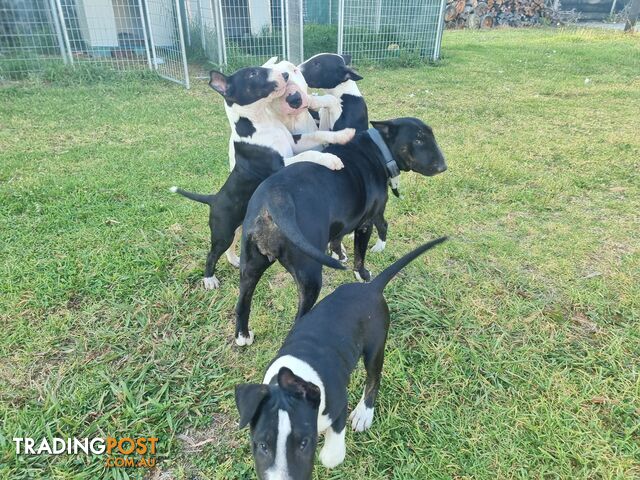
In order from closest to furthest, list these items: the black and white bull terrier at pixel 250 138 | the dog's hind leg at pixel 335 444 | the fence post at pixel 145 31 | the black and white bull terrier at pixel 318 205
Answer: the dog's hind leg at pixel 335 444
the black and white bull terrier at pixel 318 205
the black and white bull terrier at pixel 250 138
the fence post at pixel 145 31

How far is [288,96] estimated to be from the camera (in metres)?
3.07

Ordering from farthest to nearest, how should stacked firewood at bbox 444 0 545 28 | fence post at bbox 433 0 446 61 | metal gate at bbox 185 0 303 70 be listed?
stacked firewood at bbox 444 0 545 28
fence post at bbox 433 0 446 61
metal gate at bbox 185 0 303 70

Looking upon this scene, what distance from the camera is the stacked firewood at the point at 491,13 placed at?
2188 centimetres

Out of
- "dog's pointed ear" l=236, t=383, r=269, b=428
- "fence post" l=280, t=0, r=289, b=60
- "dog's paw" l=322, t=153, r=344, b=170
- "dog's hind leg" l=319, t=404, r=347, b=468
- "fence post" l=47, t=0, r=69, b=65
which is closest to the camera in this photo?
"dog's pointed ear" l=236, t=383, r=269, b=428

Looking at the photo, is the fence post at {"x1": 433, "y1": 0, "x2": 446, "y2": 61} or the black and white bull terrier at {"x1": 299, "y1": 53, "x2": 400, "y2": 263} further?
the fence post at {"x1": 433, "y1": 0, "x2": 446, "y2": 61}

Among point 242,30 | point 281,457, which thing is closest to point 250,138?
point 281,457

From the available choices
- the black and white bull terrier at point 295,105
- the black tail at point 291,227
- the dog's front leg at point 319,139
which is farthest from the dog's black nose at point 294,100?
the black tail at point 291,227

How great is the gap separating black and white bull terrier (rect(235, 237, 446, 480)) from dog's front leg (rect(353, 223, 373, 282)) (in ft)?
3.11

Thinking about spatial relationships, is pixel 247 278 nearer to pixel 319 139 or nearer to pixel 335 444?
pixel 335 444

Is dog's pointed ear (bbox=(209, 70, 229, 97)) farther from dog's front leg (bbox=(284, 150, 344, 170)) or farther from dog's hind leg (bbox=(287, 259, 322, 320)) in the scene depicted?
dog's hind leg (bbox=(287, 259, 322, 320))

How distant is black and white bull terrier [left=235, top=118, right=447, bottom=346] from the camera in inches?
90.8

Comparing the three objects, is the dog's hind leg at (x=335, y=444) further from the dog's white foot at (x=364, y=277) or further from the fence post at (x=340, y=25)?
the fence post at (x=340, y=25)

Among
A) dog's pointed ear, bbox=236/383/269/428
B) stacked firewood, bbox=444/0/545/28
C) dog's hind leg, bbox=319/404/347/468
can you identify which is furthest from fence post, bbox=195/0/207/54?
stacked firewood, bbox=444/0/545/28

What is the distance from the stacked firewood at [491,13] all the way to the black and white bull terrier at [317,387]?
22515 mm
